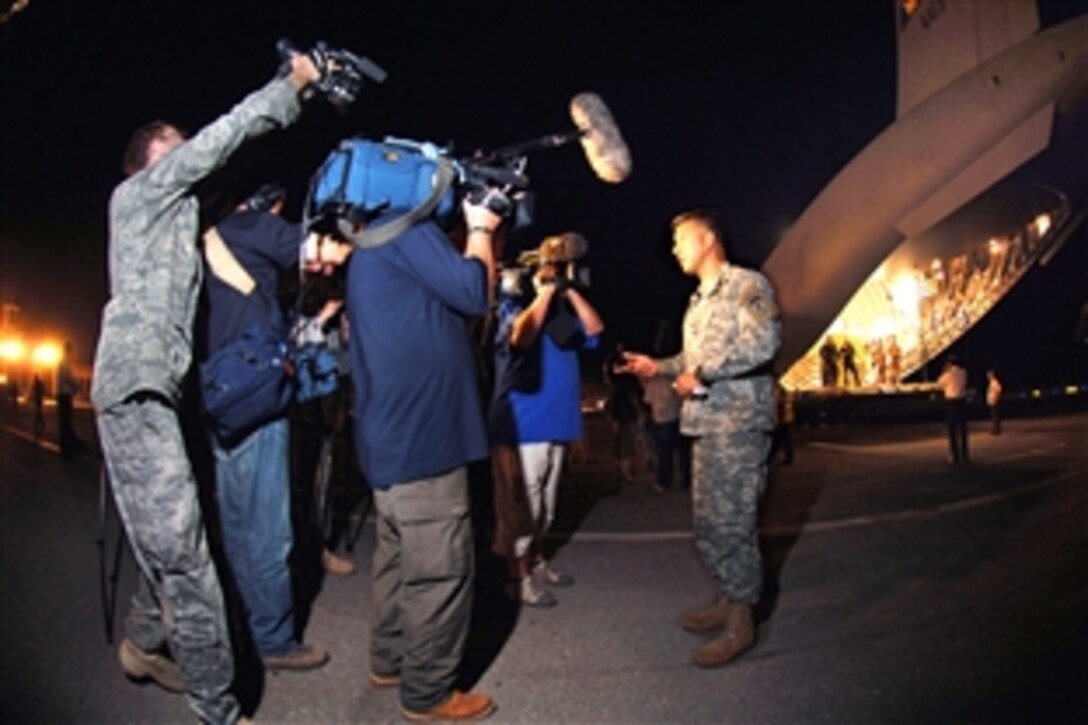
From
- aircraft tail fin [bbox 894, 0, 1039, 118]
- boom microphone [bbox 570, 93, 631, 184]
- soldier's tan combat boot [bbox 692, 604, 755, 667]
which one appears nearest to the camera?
soldier's tan combat boot [bbox 692, 604, 755, 667]

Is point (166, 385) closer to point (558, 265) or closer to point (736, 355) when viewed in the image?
point (558, 265)

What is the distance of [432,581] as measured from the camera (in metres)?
2.37

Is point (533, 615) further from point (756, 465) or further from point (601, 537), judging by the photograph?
point (601, 537)

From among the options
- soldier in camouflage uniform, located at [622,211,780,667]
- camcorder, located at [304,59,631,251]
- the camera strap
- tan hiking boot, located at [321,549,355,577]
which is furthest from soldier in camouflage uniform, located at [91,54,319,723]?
tan hiking boot, located at [321,549,355,577]

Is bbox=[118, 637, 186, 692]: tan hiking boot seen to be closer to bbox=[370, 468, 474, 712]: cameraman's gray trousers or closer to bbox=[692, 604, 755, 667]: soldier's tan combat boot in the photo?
bbox=[370, 468, 474, 712]: cameraman's gray trousers

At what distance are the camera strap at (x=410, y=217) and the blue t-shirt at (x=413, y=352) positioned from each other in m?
0.03

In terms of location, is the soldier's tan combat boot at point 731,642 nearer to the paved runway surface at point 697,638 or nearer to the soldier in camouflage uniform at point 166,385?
the paved runway surface at point 697,638

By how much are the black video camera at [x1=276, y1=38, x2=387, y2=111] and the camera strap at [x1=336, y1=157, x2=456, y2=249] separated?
0.36 m

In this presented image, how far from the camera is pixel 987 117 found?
72.2 feet

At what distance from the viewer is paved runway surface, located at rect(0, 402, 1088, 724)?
101 inches

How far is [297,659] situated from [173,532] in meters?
1.02

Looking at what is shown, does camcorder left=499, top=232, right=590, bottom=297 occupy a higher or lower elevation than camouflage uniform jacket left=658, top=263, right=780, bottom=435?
higher

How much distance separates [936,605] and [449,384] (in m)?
2.86

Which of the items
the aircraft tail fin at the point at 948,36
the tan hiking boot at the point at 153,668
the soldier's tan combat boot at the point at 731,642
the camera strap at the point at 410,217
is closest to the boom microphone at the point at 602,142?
the camera strap at the point at 410,217
